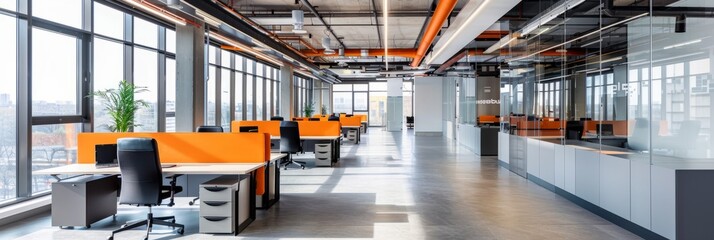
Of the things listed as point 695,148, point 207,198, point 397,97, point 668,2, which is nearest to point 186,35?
point 207,198

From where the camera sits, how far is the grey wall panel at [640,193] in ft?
14.1

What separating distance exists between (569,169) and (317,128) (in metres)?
5.67

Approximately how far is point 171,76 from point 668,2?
7.99m

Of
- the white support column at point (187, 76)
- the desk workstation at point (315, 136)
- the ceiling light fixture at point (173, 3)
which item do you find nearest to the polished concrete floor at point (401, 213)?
the desk workstation at point (315, 136)

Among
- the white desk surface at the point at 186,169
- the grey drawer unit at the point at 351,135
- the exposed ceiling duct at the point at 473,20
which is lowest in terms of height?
the grey drawer unit at the point at 351,135

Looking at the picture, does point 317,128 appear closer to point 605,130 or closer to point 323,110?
point 605,130

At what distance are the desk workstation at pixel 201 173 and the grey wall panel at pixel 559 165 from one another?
3779 mm

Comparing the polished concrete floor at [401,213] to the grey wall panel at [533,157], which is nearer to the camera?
the polished concrete floor at [401,213]

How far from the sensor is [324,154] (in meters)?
9.59

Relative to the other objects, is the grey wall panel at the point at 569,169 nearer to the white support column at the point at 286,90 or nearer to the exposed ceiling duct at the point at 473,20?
the exposed ceiling duct at the point at 473,20

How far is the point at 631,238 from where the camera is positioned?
4363 millimetres

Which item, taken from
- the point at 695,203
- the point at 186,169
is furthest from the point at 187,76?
the point at 695,203

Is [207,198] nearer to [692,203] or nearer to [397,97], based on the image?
[692,203]

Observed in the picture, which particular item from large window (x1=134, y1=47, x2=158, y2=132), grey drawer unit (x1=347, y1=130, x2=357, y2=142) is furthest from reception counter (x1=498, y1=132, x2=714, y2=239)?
grey drawer unit (x1=347, y1=130, x2=357, y2=142)
